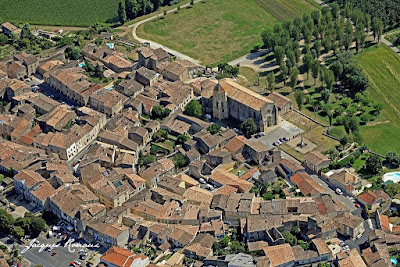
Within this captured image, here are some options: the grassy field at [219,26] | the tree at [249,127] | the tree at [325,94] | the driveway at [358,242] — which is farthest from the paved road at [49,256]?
the grassy field at [219,26]

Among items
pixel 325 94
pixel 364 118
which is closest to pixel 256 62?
pixel 325 94

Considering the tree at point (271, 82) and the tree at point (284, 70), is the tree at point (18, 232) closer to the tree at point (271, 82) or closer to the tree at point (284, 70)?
the tree at point (271, 82)

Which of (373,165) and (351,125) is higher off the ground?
(373,165)

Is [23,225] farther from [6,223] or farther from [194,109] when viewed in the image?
[194,109]

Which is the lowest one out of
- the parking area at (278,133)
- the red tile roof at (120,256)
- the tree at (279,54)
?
the parking area at (278,133)

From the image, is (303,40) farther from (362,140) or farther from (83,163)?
(83,163)

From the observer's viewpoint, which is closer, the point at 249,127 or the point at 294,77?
the point at 249,127

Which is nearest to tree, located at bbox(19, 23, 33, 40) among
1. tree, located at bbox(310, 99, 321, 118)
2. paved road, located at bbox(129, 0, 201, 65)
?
paved road, located at bbox(129, 0, 201, 65)
